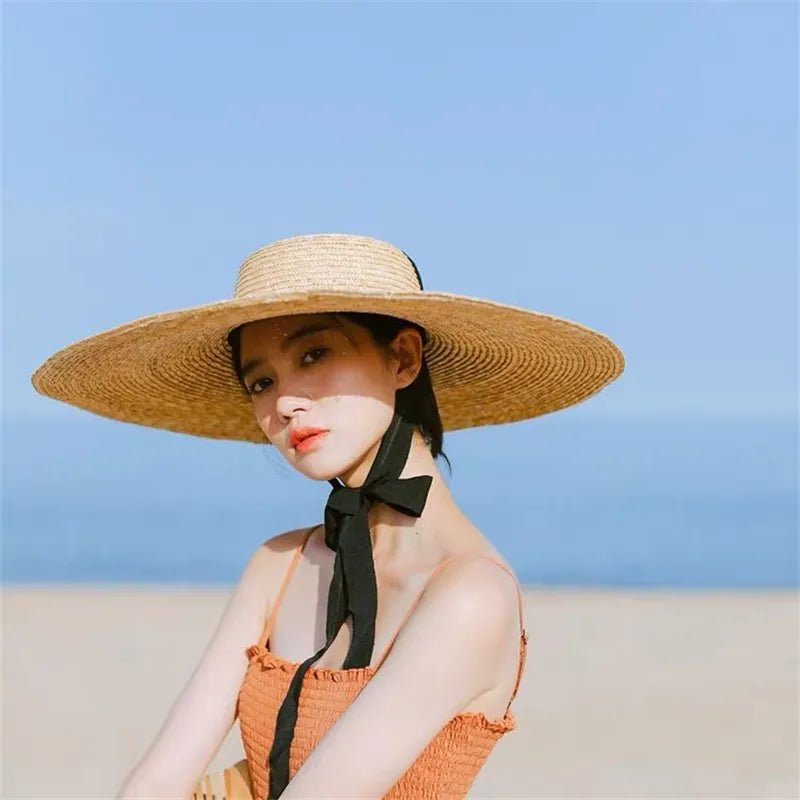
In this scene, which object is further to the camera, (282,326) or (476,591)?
(282,326)

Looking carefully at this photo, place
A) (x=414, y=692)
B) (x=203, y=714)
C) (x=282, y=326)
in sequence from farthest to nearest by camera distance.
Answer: (x=203, y=714) < (x=282, y=326) < (x=414, y=692)

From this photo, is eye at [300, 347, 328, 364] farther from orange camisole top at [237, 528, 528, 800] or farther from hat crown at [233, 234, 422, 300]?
orange camisole top at [237, 528, 528, 800]

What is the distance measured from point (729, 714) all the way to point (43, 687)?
4.00 m

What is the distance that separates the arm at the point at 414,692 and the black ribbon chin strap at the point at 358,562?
5.7 inches

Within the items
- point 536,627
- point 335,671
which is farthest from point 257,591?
point 536,627

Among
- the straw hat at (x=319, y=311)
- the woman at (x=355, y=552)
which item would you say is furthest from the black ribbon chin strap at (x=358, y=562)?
the straw hat at (x=319, y=311)

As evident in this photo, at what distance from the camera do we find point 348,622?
2.36m

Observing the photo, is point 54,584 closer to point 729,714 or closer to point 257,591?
point 729,714

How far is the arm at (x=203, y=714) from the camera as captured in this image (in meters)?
2.46

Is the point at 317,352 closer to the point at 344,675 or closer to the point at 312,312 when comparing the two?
the point at 312,312

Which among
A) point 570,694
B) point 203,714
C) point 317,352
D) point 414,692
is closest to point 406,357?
point 317,352

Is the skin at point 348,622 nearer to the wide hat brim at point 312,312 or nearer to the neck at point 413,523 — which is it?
the neck at point 413,523

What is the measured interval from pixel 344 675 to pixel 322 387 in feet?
1.67

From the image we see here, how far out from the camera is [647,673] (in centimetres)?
782
